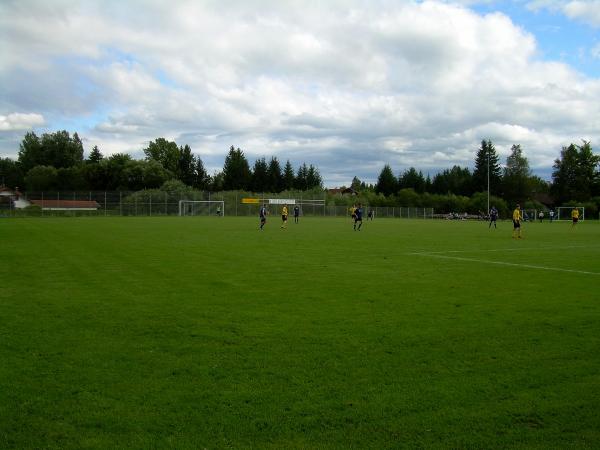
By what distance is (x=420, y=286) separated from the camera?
1131 centimetres

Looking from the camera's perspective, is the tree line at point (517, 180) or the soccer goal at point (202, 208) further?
the tree line at point (517, 180)

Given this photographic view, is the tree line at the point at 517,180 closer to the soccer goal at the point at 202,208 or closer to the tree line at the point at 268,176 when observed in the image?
the tree line at the point at 268,176

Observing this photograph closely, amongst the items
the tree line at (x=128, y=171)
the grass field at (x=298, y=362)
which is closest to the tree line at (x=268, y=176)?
the tree line at (x=128, y=171)

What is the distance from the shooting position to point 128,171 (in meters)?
99.9

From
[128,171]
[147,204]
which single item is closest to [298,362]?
[147,204]

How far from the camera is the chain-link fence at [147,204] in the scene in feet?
219

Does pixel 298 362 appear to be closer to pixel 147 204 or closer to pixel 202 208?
pixel 147 204

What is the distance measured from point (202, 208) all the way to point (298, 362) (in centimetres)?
7501

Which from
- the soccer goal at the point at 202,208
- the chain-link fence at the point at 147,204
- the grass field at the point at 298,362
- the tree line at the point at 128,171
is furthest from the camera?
the tree line at the point at 128,171

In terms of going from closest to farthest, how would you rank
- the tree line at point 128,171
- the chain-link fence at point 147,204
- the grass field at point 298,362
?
the grass field at point 298,362
the chain-link fence at point 147,204
the tree line at point 128,171

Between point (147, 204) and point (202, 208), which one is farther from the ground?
point (147, 204)

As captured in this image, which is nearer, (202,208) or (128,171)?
(202,208)

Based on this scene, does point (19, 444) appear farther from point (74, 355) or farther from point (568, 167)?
point (568, 167)

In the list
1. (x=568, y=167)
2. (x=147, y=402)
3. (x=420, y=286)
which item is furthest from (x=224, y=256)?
(x=568, y=167)
